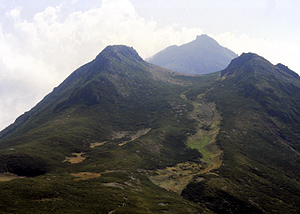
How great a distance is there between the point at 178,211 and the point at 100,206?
2689 cm

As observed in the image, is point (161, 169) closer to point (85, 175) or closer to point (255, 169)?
point (85, 175)

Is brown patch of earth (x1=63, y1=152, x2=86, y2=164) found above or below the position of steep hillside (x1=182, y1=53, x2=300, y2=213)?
above

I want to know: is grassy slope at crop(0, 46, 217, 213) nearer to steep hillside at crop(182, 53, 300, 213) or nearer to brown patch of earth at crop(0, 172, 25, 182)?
brown patch of earth at crop(0, 172, 25, 182)

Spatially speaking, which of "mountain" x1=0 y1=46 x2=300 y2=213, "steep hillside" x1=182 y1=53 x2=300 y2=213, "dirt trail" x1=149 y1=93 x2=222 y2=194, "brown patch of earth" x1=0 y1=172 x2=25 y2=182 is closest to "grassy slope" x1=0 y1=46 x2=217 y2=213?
"mountain" x1=0 y1=46 x2=300 y2=213

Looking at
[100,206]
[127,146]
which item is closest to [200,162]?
[127,146]

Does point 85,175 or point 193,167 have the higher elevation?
point 85,175

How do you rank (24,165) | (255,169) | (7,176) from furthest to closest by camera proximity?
(255,169)
(24,165)
(7,176)

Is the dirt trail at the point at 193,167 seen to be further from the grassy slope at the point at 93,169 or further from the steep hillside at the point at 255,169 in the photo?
the grassy slope at the point at 93,169

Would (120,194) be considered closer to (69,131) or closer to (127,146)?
(127,146)

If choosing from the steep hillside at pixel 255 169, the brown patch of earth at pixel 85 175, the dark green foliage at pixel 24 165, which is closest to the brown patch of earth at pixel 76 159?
the dark green foliage at pixel 24 165

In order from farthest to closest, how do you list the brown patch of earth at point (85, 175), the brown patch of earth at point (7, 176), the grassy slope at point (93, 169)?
the brown patch of earth at point (7, 176) < the brown patch of earth at point (85, 175) < the grassy slope at point (93, 169)

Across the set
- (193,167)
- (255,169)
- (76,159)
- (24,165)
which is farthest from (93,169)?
(255,169)

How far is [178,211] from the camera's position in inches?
2384

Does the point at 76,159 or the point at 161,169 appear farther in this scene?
the point at 76,159
